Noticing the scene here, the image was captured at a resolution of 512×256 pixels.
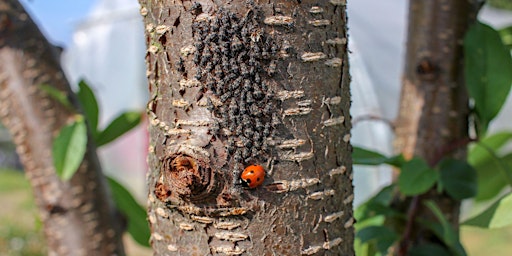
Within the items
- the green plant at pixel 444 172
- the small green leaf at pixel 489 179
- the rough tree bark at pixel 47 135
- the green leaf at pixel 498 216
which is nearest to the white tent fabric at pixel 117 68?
the rough tree bark at pixel 47 135

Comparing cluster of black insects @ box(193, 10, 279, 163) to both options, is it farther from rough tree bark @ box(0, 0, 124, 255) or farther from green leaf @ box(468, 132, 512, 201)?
green leaf @ box(468, 132, 512, 201)

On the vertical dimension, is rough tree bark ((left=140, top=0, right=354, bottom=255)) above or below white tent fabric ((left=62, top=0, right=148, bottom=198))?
above

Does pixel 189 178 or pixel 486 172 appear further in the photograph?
pixel 486 172

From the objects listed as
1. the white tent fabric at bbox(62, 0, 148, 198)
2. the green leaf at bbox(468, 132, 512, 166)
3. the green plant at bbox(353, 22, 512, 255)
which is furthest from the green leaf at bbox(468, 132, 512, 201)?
the white tent fabric at bbox(62, 0, 148, 198)

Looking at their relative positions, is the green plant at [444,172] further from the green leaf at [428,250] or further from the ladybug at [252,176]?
the ladybug at [252,176]

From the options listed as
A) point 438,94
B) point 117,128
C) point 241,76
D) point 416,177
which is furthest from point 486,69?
point 117,128

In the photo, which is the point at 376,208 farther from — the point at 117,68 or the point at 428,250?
the point at 117,68
